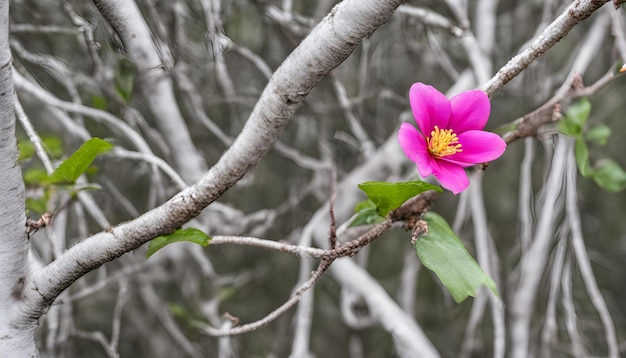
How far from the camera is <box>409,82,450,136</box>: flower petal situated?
542 mm

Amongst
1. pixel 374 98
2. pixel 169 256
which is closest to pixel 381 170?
pixel 374 98

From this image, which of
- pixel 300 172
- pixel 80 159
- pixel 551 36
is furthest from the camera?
pixel 300 172

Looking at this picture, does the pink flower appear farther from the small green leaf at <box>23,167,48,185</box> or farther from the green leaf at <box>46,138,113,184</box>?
the small green leaf at <box>23,167,48,185</box>

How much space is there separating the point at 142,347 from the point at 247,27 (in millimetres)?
860

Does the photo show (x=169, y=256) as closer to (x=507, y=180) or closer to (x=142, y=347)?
(x=142, y=347)

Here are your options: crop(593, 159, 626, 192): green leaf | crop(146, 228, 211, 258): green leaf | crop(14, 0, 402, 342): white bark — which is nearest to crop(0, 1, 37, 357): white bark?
crop(14, 0, 402, 342): white bark

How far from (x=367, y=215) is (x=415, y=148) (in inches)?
4.7

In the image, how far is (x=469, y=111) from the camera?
0.55 metres

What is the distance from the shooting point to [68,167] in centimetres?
63

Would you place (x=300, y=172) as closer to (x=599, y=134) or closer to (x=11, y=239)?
(x=599, y=134)

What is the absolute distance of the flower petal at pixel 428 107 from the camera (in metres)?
0.54

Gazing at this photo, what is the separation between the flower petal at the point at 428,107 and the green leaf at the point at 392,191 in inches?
2.1

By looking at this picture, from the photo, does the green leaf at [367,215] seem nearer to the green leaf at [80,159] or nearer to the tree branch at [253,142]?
the tree branch at [253,142]

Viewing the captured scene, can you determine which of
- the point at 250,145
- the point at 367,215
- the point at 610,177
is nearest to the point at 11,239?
the point at 250,145
